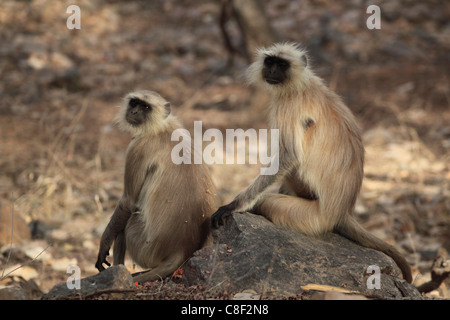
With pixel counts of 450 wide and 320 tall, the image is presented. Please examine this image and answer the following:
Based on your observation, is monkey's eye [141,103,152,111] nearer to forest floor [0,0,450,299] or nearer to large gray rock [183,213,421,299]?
large gray rock [183,213,421,299]

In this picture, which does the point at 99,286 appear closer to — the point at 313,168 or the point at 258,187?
the point at 258,187

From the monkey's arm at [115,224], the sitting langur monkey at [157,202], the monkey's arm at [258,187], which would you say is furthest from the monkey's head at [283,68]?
the monkey's arm at [115,224]

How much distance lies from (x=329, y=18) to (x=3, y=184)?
8.41 meters

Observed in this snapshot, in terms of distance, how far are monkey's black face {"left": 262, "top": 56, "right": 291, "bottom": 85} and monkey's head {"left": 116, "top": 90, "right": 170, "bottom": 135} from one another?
77 centimetres

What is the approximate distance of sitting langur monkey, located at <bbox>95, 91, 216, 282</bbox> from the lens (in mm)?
4008

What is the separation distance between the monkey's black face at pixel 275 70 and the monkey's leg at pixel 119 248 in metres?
1.56

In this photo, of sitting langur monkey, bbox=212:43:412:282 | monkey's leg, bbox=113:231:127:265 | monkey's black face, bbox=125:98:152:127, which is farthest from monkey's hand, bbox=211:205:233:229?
monkey's black face, bbox=125:98:152:127

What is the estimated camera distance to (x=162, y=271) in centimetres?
395

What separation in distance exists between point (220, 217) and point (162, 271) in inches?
20.7

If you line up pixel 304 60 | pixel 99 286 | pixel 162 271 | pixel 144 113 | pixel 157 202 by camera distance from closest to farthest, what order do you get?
pixel 99 286 → pixel 162 271 → pixel 157 202 → pixel 144 113 → pixel 304 60

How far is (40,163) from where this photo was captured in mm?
8117

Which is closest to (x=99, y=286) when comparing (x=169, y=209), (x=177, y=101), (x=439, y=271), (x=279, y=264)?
(x=169, y=209)

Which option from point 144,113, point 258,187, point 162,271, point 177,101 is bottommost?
point 162,271

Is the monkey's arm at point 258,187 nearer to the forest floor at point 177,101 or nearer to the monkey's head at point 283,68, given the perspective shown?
the monkey's head at point 283,68
